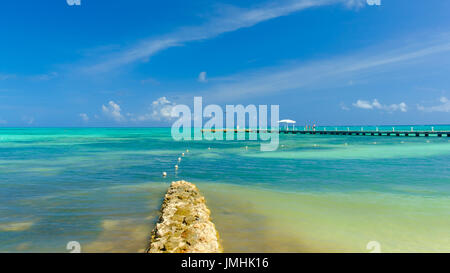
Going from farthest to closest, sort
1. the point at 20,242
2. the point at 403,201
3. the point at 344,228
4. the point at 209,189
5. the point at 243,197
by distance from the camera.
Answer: the point at 209,189, the point at 243,197, the point at 403,201, the point at 344,228, the point at 20,242

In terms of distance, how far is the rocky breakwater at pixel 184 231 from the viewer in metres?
5.95

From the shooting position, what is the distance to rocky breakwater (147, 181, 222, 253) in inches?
234

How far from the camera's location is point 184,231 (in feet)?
21.9

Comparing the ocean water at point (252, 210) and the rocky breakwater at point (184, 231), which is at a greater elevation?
the rocky breakwater at point (184, 231)

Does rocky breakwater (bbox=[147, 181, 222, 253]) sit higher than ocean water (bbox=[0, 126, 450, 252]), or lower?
higher

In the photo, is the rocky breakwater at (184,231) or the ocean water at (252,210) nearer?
the rocky breakwater at (184,231)

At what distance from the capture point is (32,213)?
906cm

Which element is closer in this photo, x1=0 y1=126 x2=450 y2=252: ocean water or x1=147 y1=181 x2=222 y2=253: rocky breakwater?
x1=147 y1=181 x2=222 y2=253: rocky breakwater
